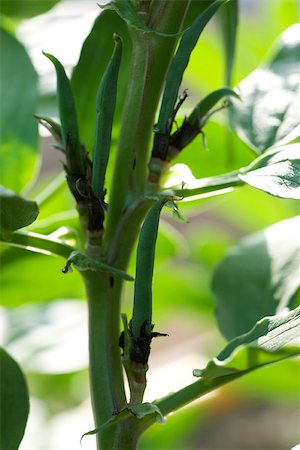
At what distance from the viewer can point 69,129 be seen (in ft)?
0.99

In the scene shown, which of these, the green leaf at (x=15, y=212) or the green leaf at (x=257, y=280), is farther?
the green leaf at (x=257, y=280)

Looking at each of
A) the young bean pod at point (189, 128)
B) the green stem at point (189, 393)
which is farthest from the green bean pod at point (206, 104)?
the green stem at point (189, 393)

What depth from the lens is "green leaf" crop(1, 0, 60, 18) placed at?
18.5 inches

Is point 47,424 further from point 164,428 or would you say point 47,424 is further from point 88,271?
point 88,271

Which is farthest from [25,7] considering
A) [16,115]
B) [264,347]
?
[264,347]

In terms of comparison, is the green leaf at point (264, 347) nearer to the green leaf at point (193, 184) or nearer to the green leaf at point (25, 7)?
the green leaf at point (193, 184)

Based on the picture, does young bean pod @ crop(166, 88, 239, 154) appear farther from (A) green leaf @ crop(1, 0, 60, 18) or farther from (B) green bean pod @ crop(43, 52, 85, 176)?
(A) green leaf @ crop(1, 0, 60, 18)

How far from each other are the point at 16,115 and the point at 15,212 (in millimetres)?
170

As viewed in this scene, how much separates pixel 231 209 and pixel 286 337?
81 cm

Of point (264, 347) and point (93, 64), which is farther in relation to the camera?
point (93, 64)

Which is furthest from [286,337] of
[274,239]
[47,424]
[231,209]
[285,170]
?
[231,209]

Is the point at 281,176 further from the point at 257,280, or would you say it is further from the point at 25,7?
the point at 25,7

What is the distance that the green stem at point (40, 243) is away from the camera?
0.32 meters

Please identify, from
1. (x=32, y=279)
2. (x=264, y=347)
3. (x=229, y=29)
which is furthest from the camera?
(x=32, y=279)
